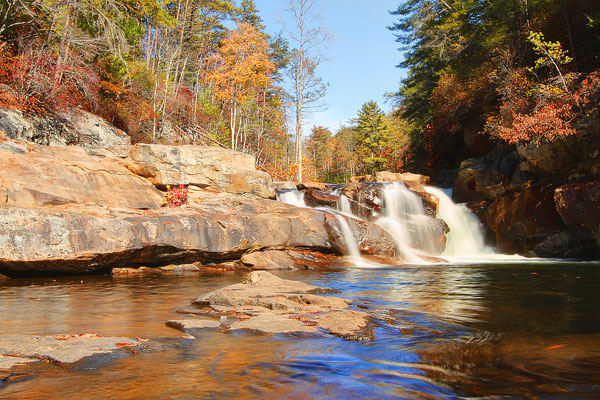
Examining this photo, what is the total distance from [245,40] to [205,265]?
18.1 m

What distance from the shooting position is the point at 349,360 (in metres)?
3.47

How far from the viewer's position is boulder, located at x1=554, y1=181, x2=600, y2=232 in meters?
12.0

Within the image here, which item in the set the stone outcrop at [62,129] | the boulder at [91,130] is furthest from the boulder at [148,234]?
the boulder at [91,130]

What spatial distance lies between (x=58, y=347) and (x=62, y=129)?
13.6m

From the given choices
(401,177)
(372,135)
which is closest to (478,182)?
(401,177)

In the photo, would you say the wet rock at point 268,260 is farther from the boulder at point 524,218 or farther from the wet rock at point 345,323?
the boulder at point 524,218

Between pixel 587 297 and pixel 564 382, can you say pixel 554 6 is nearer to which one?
pixel 587 297

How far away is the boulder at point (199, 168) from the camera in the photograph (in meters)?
14.2

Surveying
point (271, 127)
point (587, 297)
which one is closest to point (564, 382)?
point (587, 297)

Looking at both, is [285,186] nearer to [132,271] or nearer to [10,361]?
[132,271]

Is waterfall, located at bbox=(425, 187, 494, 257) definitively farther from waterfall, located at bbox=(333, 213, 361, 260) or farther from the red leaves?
the red leaves


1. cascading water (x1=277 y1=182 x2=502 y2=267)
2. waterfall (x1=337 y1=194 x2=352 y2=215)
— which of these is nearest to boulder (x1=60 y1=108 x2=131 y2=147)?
cascading water (x1=277 y1=182 x2=502 y2=267)

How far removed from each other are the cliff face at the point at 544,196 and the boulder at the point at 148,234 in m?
7.67

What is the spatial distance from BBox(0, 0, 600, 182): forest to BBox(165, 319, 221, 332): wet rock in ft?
39.9
